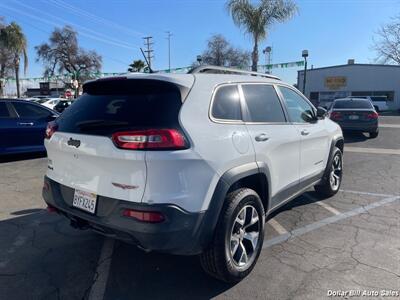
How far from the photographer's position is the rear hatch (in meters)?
2.66

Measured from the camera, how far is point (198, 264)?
3.57 meters

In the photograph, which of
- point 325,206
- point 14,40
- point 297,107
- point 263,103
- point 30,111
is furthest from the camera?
point 14,40

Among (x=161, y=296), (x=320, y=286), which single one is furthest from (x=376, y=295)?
(x=161, y=296)

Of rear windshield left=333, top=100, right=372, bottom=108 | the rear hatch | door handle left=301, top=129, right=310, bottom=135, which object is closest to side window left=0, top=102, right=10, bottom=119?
the rear hatch

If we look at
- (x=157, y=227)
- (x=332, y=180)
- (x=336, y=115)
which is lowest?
(x=332, y=180)

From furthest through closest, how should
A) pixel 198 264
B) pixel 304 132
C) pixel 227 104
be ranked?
pixel 304 132 < pixel 198 264 < pixel 227 104

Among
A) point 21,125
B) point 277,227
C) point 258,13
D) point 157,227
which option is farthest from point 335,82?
point 157,227

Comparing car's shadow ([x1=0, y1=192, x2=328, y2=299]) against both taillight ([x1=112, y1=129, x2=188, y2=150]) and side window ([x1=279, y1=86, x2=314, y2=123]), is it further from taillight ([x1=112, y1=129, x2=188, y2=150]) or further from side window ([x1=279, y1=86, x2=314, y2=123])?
side window ([x1=279, y1=86, x2=314, y2=123])

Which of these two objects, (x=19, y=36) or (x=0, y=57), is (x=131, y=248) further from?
(x=0, y=57)

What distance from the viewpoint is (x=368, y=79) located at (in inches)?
1620

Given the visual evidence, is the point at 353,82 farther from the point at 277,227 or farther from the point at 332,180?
the point at 277,227

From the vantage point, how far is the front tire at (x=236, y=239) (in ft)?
9.81

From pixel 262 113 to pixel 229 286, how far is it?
173 centimetres

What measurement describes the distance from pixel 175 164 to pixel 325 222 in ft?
9.54
